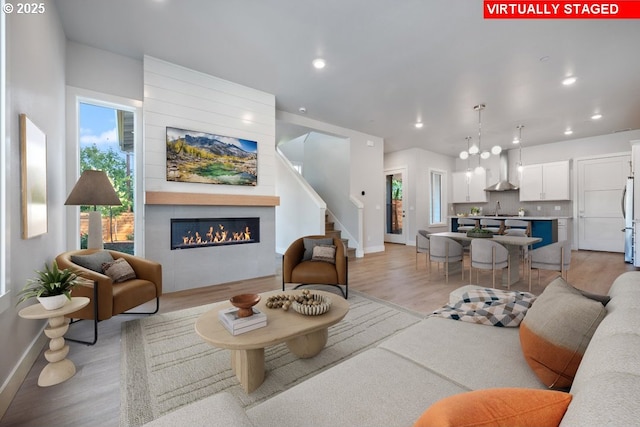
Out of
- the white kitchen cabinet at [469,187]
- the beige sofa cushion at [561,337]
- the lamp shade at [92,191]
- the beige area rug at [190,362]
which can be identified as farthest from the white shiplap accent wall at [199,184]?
the white kitchen cabinet at [469,187]

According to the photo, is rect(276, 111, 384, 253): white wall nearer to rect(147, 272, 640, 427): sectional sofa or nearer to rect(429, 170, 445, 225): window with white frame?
rect(429, 170, 445, 225): window with white frame

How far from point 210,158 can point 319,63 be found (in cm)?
209

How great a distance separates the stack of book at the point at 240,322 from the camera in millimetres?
1681

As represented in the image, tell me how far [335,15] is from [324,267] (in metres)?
2.78

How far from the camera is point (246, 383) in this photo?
1.70 m

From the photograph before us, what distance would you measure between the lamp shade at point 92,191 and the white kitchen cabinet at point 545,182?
9.45m

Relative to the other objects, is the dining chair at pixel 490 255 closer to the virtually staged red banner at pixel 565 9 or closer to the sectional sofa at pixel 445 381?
the sectional sofa at pixel 445 381

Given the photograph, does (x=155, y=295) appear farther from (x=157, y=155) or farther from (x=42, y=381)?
(x=157, y=155)

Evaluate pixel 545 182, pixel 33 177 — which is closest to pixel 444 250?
pixel 33 177

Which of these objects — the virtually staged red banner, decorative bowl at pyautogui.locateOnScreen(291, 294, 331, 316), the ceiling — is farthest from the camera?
the ceiling

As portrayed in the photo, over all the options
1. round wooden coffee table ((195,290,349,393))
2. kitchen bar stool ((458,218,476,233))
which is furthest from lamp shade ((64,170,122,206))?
kitchen bar stool ((458,218,476,233))

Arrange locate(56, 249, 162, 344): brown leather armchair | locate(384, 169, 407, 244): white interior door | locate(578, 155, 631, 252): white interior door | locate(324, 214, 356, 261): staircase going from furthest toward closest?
locate(384, 169, 407, 244): white interior door → locate(578, 155, 631, 252): white interior door → locate(324, 214, 356, 261): staircase → locate(56, 249, 162, 344): brown leather armchair

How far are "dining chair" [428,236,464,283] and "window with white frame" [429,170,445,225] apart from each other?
4.71 m

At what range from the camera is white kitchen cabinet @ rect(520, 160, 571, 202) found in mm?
7133
